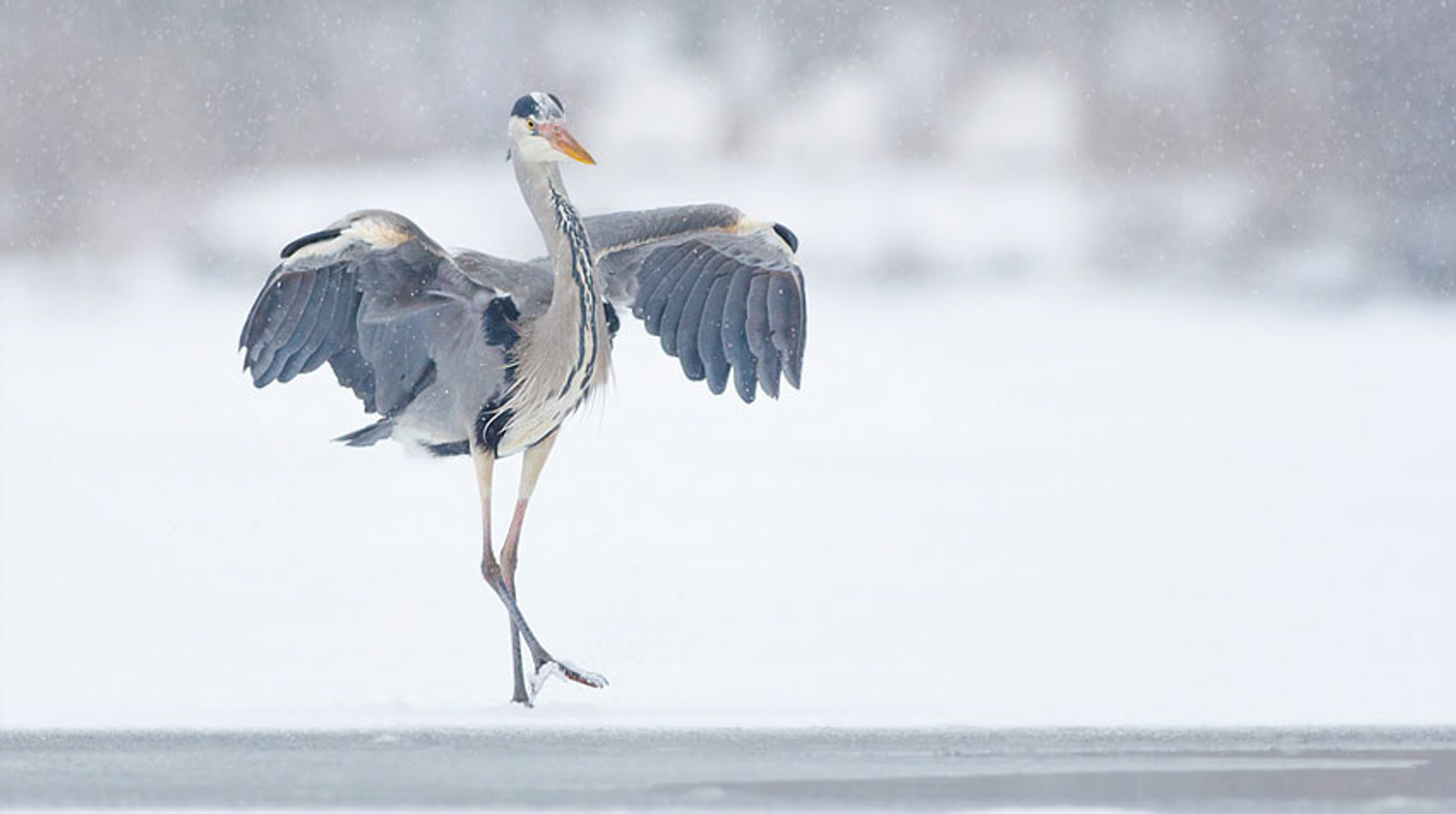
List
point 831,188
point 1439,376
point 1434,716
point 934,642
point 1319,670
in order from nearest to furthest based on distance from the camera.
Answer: point 1434,716 → point 1319,670 → point 934,642 → point 1439,376 → point 831,188

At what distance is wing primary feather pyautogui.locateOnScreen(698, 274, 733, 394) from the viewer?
396 inches

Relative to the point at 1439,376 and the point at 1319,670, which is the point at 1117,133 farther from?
the point at 1319,670

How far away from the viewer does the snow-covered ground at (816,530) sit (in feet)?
33.0

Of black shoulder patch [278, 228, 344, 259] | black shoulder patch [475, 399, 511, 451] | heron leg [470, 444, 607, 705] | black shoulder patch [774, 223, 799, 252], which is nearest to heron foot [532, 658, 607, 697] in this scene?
heron leg [470, 444, 607, 705]

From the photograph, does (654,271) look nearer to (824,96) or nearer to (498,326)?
(498,326)

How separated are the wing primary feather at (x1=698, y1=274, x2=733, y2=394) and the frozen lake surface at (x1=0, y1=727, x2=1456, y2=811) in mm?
2180

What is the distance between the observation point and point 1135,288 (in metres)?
24.5

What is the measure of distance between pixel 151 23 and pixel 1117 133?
36.2ft

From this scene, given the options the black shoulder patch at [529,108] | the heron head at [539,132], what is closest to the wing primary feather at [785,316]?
the heron head at [539,132]

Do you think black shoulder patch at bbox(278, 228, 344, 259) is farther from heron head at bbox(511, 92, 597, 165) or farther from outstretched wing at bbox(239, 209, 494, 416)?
heron head at bbox(511, 92, 597, 165)

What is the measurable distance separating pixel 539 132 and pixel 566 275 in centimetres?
53

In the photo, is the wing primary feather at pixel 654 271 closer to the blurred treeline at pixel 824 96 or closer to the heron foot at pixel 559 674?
the heron foot at pixel 559 674

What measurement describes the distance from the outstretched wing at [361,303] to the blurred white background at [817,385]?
1252 mm

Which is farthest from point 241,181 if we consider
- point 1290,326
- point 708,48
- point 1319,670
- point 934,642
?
point 1319,670
